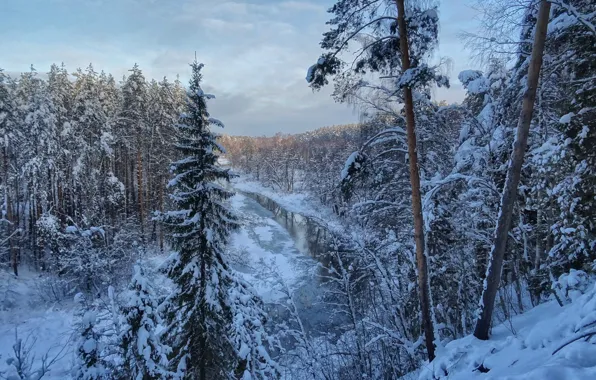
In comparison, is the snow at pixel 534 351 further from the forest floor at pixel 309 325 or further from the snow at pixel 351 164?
the snow at pixel 351 164

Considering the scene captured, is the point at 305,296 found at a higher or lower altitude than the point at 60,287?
lower

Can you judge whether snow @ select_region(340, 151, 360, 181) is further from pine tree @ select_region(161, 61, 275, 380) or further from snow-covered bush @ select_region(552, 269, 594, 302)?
snow-covered bush @ select_region(552, 269, 594, 302)

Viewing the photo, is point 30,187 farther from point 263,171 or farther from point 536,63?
point 263,171

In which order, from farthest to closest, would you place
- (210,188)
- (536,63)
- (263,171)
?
(263,171)
(210,188)
(536,63)

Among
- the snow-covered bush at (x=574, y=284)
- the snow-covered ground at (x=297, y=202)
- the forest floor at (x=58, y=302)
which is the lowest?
the forest floor at (x=58, y=302)

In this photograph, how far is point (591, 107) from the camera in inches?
290

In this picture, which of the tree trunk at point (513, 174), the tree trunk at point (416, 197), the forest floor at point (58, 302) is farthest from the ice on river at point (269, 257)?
the tree trunk at point (513, 174)

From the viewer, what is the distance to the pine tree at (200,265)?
945cm

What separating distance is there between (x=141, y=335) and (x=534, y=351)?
730 cm

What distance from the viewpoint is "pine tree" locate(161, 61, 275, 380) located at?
9445 millimetres

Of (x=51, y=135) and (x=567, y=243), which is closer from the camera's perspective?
(x=567, y=243)

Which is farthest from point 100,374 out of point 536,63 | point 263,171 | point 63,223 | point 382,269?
point 263,171

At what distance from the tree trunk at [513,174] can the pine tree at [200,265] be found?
6128 millimetres

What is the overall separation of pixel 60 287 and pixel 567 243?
82.1 ft
